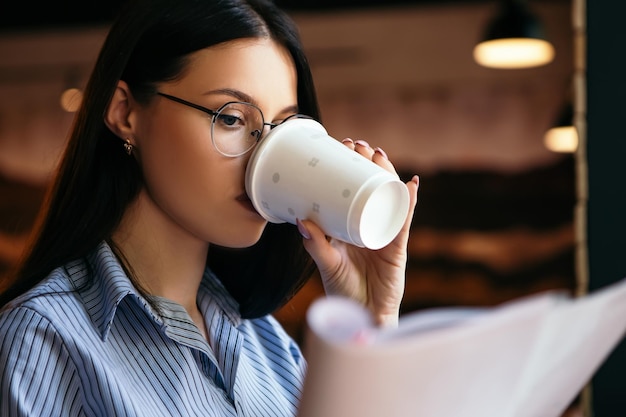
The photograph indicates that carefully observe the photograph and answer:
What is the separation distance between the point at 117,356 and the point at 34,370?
12 cm

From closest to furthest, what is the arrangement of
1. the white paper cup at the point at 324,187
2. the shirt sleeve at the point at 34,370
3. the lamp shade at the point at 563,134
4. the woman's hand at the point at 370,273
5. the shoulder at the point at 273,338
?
1. the shirt sleeve at the point at 34,370
2. the white paper cup at the point at 324,187
3. the woman's hand at the point at 370,273
4. the shoulder at the point at 273,338
5. the lamp shade at the point at 563,134

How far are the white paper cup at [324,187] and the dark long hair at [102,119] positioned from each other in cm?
18

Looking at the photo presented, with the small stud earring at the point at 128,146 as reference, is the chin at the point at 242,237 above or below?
below

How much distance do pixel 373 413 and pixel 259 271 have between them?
3.09 ft

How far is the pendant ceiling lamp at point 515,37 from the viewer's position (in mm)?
3641

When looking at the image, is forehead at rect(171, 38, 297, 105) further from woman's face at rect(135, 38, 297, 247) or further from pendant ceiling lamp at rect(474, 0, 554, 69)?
pendant ceiling lamp at rect(474, 0, 554, 69)

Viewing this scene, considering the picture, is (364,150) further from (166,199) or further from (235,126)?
(166,199)

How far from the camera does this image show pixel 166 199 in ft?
4.20

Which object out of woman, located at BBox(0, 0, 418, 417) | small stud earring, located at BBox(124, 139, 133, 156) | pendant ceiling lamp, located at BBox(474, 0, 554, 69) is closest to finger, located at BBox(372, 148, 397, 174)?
woman, located at BBox(0, 0, 418, 417)

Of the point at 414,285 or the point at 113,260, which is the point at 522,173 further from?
the point at 113,260

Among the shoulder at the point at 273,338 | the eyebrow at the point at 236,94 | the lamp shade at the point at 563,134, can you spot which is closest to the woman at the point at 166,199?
the eyebrow at the point at 236,94

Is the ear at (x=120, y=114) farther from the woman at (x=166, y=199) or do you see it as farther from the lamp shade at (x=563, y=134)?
the lamp shade at (x=563, y=134)

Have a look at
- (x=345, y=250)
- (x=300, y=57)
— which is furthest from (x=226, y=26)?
(x=345, y=250)

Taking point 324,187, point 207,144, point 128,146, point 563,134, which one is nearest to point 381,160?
point 324,187
